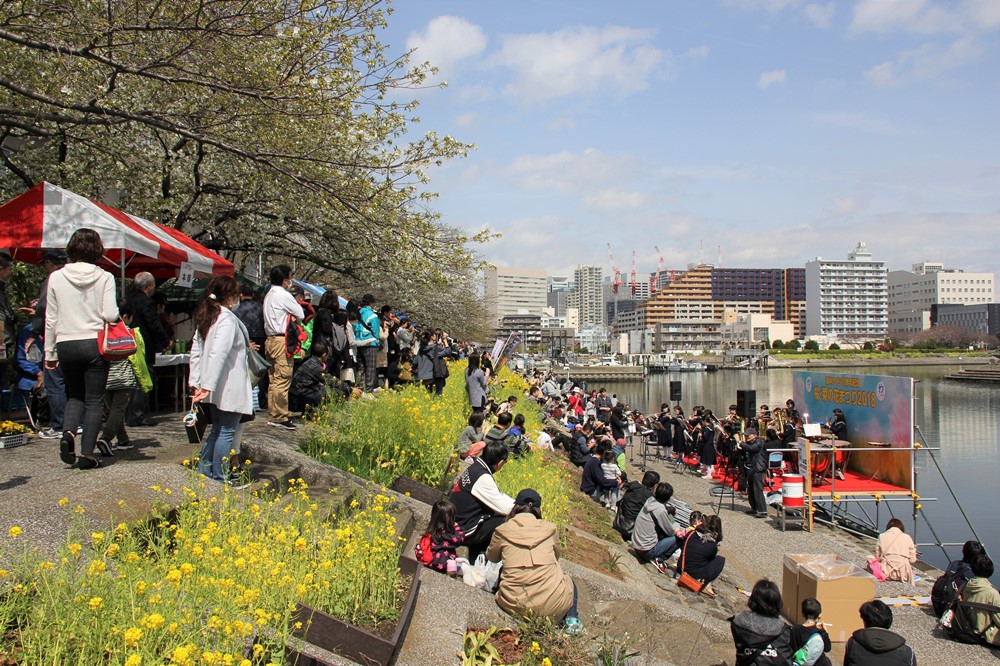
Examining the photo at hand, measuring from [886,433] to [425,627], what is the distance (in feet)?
42.6

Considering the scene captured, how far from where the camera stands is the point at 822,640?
6035mm

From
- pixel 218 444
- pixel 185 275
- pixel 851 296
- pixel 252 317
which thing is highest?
pixel 851 296

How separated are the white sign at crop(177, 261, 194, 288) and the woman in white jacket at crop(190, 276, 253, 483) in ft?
11.4

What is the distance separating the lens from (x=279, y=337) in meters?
7.94

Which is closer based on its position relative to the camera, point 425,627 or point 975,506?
point 425,627

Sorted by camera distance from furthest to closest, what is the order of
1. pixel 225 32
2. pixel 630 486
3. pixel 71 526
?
pixel 630 486
pixel 225 32
pixel 71 526

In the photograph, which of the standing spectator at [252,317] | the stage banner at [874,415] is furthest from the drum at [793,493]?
the standing spectator at [252,317]

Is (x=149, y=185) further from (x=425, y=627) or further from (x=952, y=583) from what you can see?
(x=952, y=583)

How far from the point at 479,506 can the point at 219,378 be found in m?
2.67

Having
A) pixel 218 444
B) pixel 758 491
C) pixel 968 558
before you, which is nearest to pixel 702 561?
pixel 968 558

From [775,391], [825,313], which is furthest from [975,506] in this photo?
[825,313]

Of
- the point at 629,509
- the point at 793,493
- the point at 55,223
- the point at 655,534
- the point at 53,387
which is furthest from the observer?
the point at 793,493

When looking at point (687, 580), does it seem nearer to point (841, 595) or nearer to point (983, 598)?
point (841, 595)

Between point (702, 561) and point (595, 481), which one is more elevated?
point (595, 481)
